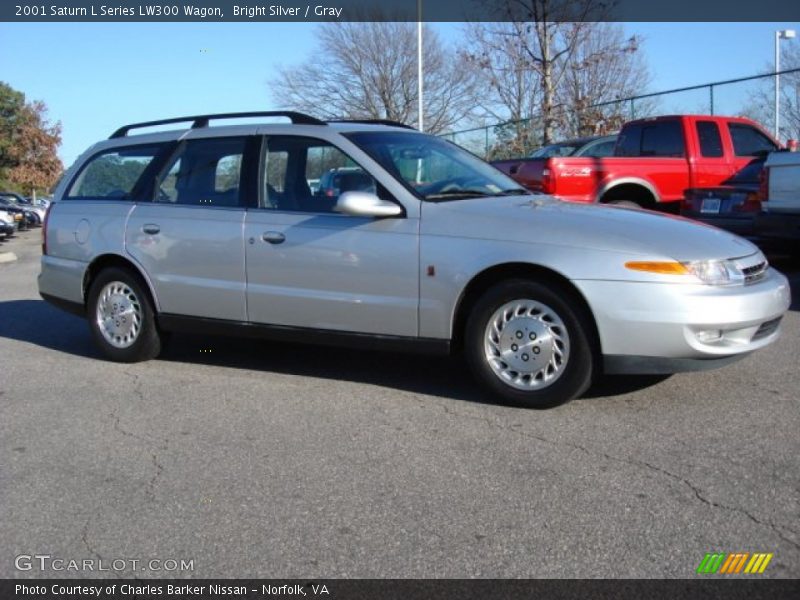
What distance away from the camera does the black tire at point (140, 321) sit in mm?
6223

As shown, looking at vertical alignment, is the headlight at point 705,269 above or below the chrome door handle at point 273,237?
below

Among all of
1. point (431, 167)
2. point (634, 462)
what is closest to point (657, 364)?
point (634, 462)

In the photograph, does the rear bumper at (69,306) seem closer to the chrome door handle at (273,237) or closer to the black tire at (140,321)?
the black tire at (140,321)

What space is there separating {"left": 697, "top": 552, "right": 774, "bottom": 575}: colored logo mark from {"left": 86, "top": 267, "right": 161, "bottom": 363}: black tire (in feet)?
14.6

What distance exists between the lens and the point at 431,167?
18.3 feet

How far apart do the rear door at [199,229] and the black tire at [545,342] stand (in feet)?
5.71

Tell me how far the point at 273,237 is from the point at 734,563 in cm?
350

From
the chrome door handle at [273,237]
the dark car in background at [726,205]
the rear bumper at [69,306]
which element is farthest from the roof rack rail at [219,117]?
the dark car in background at [726,205]

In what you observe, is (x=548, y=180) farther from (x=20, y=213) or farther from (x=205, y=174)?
(x=20, y=213)

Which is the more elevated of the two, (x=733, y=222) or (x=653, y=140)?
(x=653, y=140)

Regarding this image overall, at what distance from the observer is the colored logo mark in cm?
293

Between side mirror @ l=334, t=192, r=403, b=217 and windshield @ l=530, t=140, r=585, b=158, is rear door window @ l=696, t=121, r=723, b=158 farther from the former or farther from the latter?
side mirror @ l=334, t=192, r=403, b=217

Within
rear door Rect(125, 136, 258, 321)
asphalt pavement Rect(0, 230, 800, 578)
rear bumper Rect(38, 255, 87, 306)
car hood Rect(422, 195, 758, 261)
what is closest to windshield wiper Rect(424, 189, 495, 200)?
car hood Rect(422, 195, 758, 261)
